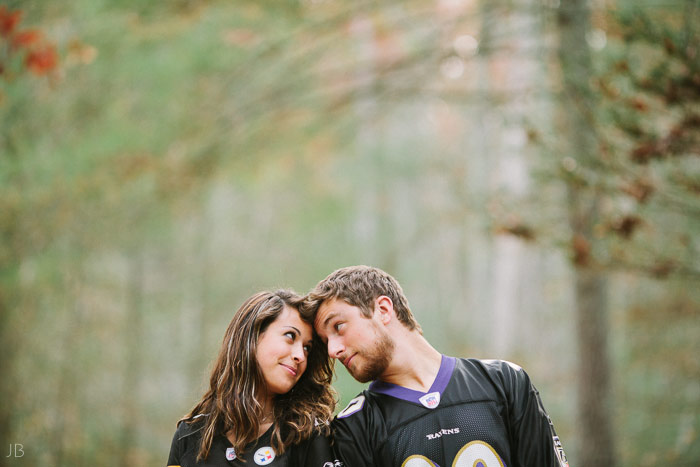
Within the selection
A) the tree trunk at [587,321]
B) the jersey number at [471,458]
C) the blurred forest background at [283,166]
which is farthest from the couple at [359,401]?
the tree trunk at [587,321]

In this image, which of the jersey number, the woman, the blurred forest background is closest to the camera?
the jersey number

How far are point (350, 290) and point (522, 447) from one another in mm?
1021

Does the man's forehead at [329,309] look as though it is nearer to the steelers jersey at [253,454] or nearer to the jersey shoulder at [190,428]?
the steelers jersey at [253,454]

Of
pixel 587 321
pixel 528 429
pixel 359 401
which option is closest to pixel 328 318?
pixel 359 401

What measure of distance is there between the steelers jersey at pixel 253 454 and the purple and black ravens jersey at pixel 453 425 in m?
0.09

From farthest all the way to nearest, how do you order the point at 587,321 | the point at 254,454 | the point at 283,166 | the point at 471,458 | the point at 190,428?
1. the point at 283,166
2. the point at 587,321
3. the point at 190,428
4. the point at 254,454
5. the point at 471,458

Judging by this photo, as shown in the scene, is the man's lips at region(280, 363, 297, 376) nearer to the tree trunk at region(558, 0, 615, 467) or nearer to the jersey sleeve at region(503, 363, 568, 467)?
the jersey sleeve at region(503, 363, 568, 467)

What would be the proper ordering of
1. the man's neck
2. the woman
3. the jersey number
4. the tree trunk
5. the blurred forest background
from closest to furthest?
1. the jersey number
2. the woman
3. the man's neck
4. the blurred forest background
5. the tree trunk

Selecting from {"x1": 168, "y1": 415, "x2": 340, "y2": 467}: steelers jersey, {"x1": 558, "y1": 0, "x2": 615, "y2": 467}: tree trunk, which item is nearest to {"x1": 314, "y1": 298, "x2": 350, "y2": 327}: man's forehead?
{"x1": 168, "y1": 415, "x2": 340, "y2": 467}: steelers jersey

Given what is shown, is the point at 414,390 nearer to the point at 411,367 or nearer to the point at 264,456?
the point at 411,367

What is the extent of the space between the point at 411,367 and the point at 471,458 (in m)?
0.47

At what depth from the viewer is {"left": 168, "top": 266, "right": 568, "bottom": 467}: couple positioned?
2.76 metres

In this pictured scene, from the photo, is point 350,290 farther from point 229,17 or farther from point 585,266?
point 229,17

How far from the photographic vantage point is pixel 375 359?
2836 mm
